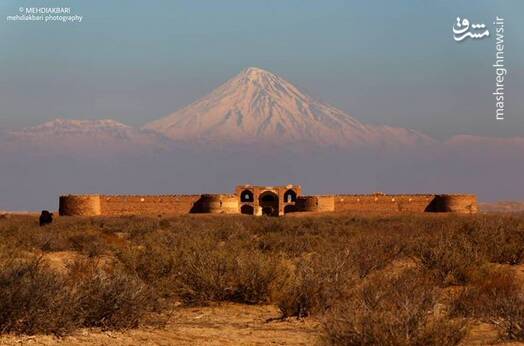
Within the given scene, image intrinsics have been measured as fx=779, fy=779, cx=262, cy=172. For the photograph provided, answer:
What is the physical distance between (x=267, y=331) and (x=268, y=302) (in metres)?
2.29

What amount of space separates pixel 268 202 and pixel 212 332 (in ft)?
177

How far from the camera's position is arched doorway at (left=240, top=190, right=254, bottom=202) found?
2466 inches

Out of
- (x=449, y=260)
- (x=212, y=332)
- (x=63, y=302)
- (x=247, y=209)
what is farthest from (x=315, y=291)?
(x=247, y=209)

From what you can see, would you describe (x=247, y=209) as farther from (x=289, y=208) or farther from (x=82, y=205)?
(x=82, y=205)

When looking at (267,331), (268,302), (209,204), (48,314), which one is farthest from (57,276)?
(209,204)

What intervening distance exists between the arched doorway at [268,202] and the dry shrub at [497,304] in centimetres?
4935

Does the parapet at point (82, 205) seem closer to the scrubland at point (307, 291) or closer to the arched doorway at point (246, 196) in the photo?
the arched doorway at point (246, 196)

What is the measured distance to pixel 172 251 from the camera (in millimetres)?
13703

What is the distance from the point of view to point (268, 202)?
63344 millimetres

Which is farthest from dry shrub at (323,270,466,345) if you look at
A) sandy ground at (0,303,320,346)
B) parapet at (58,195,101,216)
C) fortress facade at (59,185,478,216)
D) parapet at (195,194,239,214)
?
parapet at (58,195,101,216)

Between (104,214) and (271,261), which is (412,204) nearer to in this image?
(104,214)

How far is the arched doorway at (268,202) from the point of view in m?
62.1

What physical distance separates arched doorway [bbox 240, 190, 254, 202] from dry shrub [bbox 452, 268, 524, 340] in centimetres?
5023

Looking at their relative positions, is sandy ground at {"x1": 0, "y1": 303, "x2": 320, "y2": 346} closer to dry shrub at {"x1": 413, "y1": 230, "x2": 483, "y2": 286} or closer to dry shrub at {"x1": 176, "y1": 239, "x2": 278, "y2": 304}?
dry shrub at {"x1": 176, "y1": 239, "x2": 278, "y2": 304}
